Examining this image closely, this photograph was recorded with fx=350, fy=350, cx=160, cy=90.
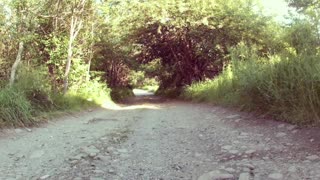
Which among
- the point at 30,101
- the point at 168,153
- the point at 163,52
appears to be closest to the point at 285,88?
the point at 168,153

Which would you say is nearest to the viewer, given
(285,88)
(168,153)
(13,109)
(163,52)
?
(168,153)

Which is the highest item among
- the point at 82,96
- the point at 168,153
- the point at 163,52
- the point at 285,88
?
the point at 163,52

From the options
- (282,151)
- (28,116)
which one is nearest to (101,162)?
(282,151)

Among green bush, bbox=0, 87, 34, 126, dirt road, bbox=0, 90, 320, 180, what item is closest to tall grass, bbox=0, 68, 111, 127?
green bush, bbox=0, 87, 34, 126

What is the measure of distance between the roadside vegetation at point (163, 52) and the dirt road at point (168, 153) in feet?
2.48

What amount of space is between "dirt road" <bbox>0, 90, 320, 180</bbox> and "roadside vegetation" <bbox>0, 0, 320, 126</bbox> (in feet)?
2.48

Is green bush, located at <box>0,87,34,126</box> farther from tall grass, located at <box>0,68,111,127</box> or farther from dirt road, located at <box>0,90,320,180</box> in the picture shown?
dirt road, located at <box>0,90,320,180</box>

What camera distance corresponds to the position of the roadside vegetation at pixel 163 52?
6.59 meters

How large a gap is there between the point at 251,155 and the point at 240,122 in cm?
266

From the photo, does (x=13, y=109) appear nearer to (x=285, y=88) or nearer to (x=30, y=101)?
(x=30, y=101)

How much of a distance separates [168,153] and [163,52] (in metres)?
19.2

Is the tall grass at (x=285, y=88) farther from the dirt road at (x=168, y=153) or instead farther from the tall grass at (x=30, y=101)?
the tall grass at (x=30, y=101)

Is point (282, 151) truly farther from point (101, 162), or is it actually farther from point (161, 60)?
point (161, 60)

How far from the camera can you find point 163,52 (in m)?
24.1
